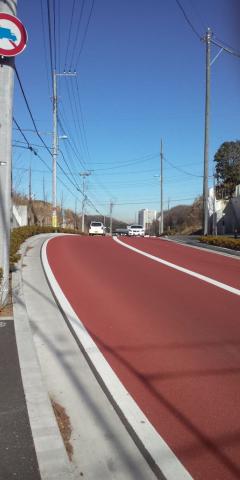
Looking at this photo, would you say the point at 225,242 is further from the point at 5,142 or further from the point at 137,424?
the point at 137,424

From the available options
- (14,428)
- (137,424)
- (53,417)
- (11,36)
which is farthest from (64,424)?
(11,36)

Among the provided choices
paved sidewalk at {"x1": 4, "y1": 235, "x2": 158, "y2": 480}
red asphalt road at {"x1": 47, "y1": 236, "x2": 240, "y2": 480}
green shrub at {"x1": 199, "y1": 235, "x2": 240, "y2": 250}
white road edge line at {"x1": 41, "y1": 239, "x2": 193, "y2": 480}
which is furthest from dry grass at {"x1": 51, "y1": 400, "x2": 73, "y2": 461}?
green shrub at {"x1": 199, "y1": 235, "x2": 240, "y2": 250}

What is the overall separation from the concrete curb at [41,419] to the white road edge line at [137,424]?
623 mm

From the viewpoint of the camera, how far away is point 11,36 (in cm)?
769

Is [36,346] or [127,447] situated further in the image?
[36,346]

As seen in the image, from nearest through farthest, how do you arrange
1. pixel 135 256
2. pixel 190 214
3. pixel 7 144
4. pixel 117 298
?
pixel 7 144 < pixel 117 298 < pixel 135 256 < pixel 190 214

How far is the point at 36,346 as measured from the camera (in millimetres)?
6457

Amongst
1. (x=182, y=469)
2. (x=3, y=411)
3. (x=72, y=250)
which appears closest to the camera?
(x=182, y=469)

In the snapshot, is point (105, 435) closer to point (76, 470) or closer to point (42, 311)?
point (76, 470)

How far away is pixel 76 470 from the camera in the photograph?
3.61 meters

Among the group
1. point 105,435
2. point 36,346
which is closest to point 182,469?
point 105,435

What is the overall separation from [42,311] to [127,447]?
177 inches

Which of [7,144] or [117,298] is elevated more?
[7,144]

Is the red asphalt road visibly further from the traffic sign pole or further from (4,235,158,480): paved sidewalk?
the traffic sign pole
